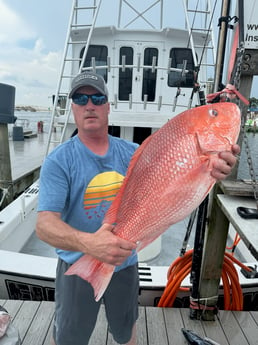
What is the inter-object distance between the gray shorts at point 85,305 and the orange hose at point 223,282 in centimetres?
77

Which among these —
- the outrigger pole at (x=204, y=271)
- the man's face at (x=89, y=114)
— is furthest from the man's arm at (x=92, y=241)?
the outrigger pole at (x=204, y=271)

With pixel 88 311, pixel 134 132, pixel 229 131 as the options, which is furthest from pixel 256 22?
pixel 134 132

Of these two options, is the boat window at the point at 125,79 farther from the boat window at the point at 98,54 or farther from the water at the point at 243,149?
the water at the point at 243,149

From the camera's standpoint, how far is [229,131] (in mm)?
978

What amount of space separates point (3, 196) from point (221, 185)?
Result: 5.12 metres

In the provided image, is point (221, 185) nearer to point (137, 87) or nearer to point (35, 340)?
point (35, 340)

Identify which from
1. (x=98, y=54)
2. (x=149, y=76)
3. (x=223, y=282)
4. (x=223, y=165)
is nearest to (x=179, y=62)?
(x=149, y=76)

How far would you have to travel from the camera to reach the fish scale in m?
0.96

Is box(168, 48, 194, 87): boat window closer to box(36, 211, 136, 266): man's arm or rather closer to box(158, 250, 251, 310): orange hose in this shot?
box(158, 250, 251, 310): orange hose

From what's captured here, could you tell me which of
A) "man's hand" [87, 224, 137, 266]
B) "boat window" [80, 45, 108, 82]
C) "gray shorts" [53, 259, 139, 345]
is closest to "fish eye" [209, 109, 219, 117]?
"man's hand" [87, 224, 137, 266]

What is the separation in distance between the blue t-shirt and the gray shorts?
0.17 meters

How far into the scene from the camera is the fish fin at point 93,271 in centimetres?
107

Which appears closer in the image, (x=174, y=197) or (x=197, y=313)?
(x=174, y=197)

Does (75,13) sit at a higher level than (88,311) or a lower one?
higher
